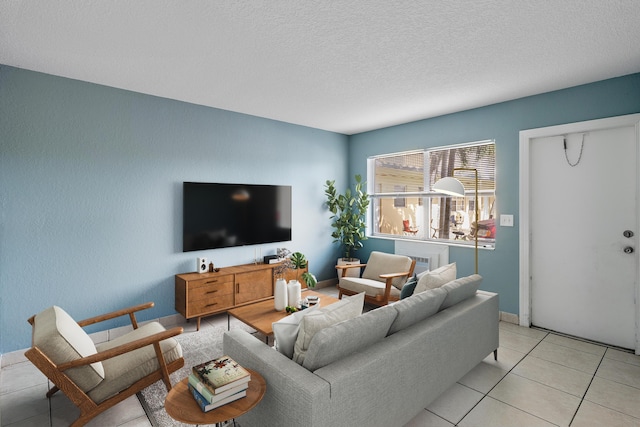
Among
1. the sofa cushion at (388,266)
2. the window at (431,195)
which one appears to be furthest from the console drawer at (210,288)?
the window at (431,195)

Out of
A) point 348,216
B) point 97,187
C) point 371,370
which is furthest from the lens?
point 348,216

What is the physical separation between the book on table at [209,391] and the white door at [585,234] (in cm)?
358

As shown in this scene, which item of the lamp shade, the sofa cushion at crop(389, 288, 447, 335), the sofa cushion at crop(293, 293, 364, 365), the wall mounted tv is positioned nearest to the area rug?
the sofa cushion at crop(293, 293, 364, 365)

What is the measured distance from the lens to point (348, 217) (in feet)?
17.8

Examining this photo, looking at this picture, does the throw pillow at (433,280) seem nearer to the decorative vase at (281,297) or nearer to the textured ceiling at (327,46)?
the decorative vase at (281,297)

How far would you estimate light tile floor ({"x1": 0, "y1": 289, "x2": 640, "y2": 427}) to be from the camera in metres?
2.15

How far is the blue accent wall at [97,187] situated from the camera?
295cm

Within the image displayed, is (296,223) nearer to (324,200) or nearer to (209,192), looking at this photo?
(324,200)

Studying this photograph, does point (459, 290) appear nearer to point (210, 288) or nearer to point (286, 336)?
point (286, 336)

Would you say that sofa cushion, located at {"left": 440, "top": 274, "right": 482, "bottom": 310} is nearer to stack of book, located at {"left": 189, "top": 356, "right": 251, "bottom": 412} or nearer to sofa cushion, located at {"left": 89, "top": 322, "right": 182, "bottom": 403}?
stack of book, located at {"left": 189, "top": 356, "right": 251, "bottom": 412}

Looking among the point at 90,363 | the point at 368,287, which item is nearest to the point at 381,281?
the point at 368,287

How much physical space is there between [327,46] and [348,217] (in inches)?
126

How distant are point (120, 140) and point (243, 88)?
1410mm

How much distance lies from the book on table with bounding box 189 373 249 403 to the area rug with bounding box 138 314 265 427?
674 mm
